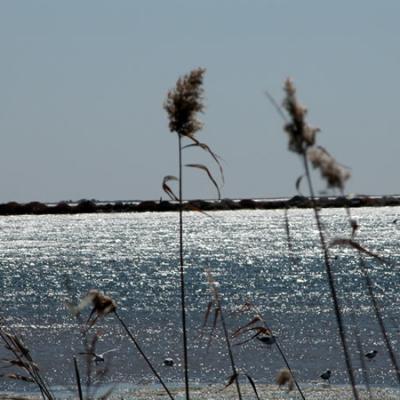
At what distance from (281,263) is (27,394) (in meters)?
45.7

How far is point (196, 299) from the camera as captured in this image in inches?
1519

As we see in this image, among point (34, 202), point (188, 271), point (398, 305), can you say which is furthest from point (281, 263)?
point (34, 202)

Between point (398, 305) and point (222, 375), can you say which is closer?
point (222, 375)

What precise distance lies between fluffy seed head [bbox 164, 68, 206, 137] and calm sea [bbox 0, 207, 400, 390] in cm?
76

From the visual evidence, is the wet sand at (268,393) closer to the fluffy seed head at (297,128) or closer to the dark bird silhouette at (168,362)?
the dark bird silhouette at (168,362)

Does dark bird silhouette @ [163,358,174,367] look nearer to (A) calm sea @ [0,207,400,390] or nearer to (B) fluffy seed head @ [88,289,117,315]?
(A) calm sea @ [0,207,400,390]

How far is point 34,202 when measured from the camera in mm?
169375

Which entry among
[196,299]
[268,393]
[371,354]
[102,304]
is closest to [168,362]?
[371,354]

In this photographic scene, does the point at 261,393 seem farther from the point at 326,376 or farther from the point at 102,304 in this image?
the point at 102,304

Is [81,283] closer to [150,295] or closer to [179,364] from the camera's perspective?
[150,295]

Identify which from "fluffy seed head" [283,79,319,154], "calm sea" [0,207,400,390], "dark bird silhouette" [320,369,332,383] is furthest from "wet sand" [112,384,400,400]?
"fluffy seed head" [283,79,319,154]

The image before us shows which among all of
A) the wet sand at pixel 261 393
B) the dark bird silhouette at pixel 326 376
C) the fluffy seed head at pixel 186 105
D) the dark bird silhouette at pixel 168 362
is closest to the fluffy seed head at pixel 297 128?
the fluffy seed head at pixel 186 105

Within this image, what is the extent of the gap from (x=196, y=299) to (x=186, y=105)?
115 feet

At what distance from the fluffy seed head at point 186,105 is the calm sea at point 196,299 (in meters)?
A: 0.76
